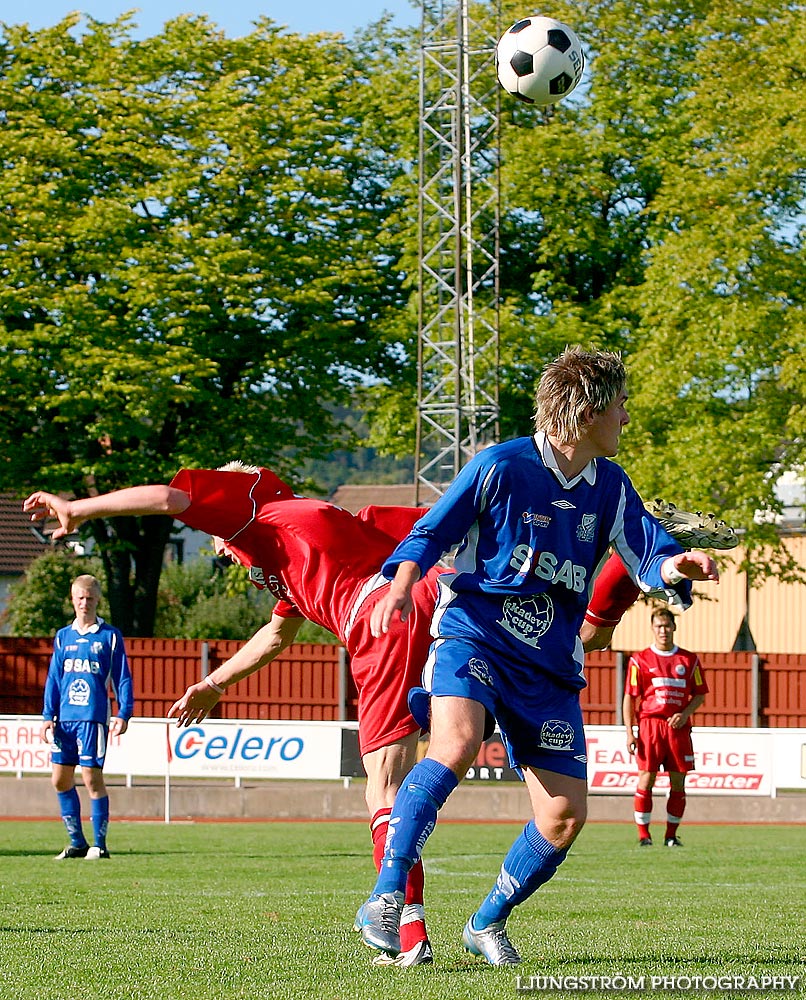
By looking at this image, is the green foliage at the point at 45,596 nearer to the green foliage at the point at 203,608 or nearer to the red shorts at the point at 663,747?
the green foliage at the point at 203,608

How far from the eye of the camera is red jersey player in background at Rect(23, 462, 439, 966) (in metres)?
5.82

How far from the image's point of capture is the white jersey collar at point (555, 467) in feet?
17.6

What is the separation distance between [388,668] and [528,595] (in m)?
0.91

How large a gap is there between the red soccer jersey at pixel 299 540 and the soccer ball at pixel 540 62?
1075cm

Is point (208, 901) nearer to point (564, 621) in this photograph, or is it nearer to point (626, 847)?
point (564, 621)

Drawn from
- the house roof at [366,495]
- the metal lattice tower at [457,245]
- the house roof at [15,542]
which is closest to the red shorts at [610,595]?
the metal lattice tower at [457,245]

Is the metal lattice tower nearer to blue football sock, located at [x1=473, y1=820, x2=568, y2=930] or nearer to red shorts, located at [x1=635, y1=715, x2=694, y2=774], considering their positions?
red shorts, located at [x1=635, y1=715, x2=694, y2=774]

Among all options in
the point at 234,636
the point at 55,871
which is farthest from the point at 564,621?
the point at 234,636

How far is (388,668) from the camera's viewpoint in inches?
235

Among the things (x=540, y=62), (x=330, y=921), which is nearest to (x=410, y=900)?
(x=330, y=921)

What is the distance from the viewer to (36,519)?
5.86 meters

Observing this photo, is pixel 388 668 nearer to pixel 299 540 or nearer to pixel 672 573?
pixel 299 540

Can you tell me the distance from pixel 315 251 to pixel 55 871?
75.6 feet

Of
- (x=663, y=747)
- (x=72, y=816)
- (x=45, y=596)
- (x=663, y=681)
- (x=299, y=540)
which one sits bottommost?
(x=72, y=816)
